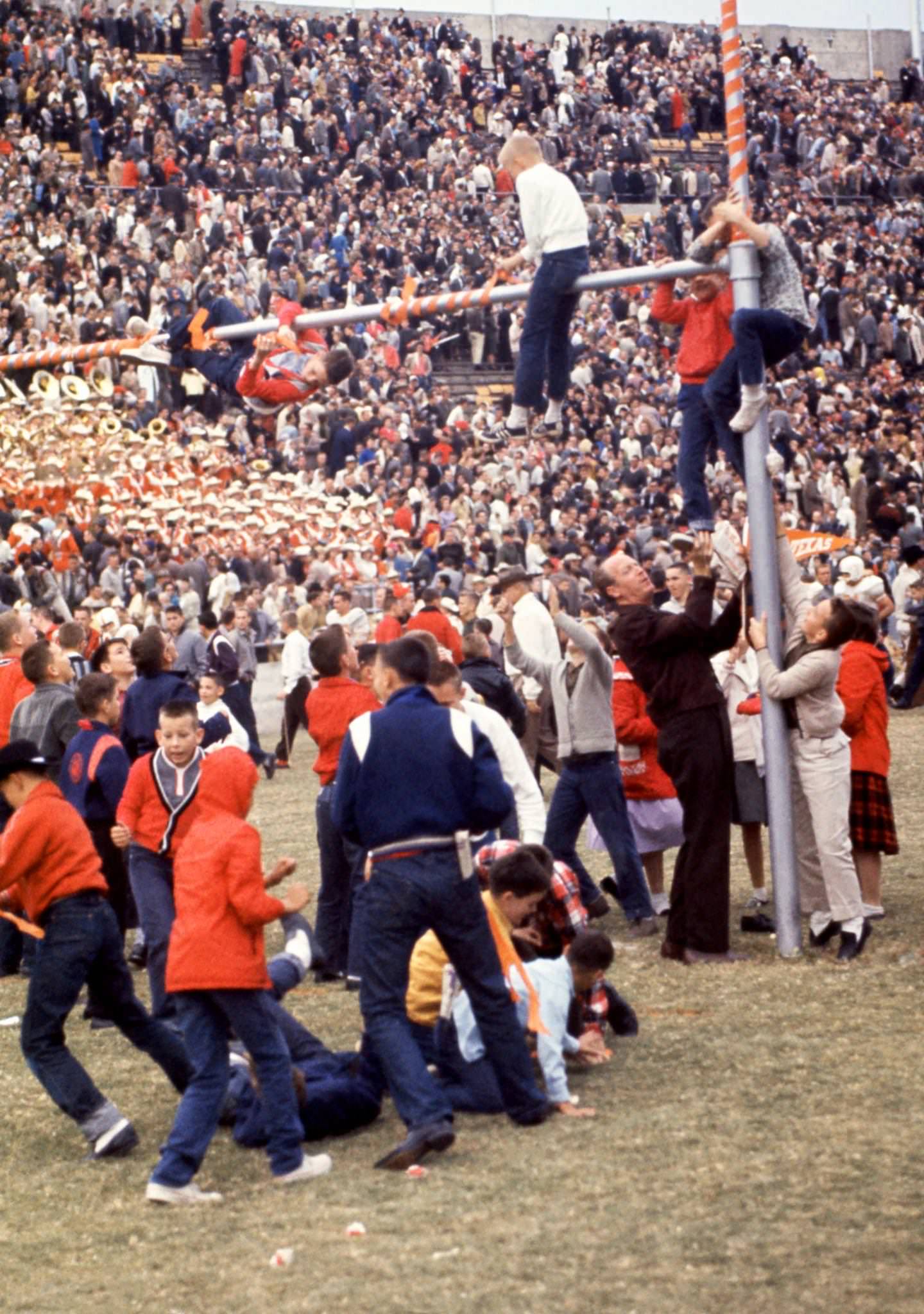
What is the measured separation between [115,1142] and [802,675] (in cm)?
377

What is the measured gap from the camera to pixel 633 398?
99.7ft

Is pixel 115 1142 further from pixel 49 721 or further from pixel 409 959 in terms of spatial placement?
pixel 49 721

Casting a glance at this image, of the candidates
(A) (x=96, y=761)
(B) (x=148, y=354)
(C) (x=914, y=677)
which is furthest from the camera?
(C) (x=914, y=677)

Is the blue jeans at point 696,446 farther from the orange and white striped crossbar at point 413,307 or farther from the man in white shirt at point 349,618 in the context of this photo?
the man in white shirt at point 349,618

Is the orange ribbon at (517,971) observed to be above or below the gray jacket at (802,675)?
below

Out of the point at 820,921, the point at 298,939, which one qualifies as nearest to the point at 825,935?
the point at 820,921

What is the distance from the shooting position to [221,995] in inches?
227

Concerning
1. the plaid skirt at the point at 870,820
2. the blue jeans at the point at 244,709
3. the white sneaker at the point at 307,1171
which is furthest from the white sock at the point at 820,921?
the blue jeans at the point at 244,709

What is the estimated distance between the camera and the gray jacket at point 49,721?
8922 millimetres

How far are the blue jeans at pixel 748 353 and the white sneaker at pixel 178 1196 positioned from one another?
442 centimetres

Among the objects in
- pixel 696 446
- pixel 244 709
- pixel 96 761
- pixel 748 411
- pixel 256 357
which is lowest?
pixel 244 709

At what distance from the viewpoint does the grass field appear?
4.81m

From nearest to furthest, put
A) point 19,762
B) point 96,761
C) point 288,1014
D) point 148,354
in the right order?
point 19,762 → point 288,1014 → point 96,761 → point 148,354

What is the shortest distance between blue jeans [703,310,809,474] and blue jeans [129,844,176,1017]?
3353 millimetres
